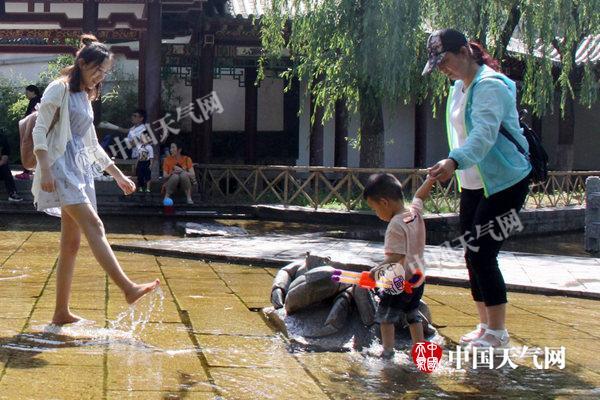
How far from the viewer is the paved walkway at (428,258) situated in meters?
8.26

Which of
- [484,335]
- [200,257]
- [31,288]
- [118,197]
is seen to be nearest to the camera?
[484,335]

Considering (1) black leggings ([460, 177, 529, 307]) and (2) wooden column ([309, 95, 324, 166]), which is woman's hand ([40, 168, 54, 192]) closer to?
(1) black leggings ([460, 177, 529, 307])

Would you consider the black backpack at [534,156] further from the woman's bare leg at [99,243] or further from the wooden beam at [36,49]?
the wooden beam at [36,49]

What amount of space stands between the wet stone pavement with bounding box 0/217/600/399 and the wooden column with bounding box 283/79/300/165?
14.2m

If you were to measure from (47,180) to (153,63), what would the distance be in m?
11.4

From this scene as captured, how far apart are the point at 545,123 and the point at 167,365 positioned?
22.3 metres

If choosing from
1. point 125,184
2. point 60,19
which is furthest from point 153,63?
point 125,184

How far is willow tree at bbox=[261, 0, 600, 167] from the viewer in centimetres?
1473

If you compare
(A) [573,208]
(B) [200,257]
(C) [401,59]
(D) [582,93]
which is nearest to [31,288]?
(B) [200,257]

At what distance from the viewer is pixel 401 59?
48.3 feet

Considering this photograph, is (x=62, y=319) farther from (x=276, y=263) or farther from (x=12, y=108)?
(x=12, y=108)

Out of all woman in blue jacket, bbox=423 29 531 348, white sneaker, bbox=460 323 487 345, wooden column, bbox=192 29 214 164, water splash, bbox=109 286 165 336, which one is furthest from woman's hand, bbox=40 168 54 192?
wooden column, bbox=192 29 214 164

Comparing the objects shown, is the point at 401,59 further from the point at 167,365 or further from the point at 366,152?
the point at 167,365

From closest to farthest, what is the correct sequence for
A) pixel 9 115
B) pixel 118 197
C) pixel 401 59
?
1. pixel 401 59
2. pixel 118 197
3. pixel 9 115
